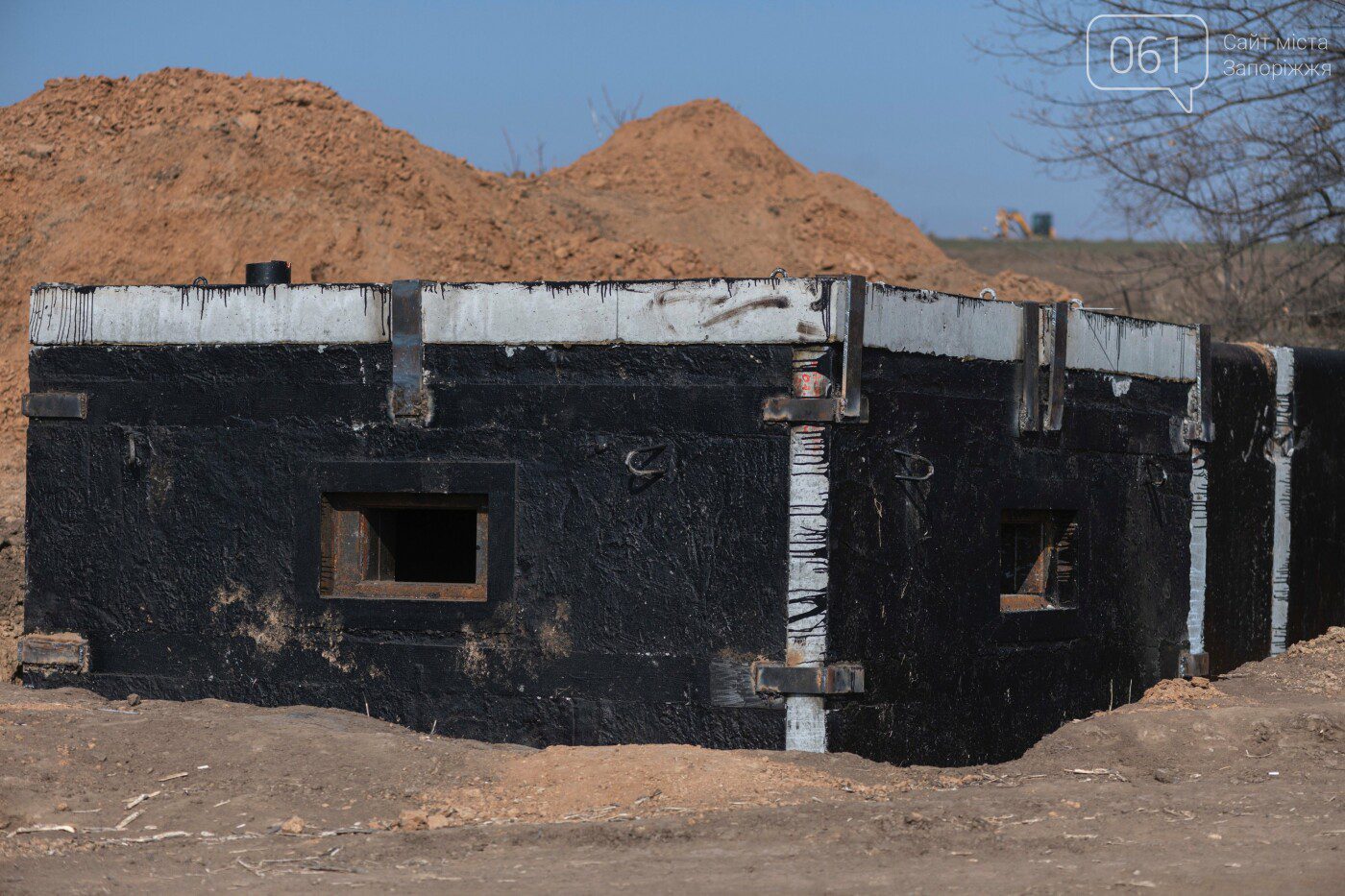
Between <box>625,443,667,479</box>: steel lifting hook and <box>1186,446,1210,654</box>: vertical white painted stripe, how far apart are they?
152 inches

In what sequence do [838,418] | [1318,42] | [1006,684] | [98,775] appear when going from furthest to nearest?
[1318,42], [1006,684], [838,418], [98,775]

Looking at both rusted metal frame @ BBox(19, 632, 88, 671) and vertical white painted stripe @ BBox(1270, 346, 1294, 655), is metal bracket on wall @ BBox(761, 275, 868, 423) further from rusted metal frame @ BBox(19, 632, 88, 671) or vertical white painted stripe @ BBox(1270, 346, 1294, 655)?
vertical white painted stripe @ BBox(1270, 346, 1294, 655)

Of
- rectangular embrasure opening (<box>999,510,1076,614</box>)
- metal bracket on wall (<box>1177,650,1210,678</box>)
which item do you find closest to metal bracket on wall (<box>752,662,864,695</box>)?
rectangular embrasure opening (<box>999,510,1076,614</box>)

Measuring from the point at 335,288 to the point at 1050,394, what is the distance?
11.7 ft

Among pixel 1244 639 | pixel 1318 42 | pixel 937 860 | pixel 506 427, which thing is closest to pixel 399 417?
pixel 506 427

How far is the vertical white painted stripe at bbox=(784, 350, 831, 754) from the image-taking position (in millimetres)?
6281

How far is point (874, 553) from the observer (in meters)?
6.54

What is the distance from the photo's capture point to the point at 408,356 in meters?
6.75

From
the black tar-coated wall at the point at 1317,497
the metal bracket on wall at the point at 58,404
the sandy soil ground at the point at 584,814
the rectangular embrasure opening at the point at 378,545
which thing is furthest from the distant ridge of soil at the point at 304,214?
the sandy soil ground at the point at 584,814

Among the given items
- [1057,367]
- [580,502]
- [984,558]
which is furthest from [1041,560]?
[580,502]

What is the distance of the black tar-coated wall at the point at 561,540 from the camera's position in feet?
21.0

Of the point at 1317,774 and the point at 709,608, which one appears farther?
the point at 1317,774

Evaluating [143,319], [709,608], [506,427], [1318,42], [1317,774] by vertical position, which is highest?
[1318,42]

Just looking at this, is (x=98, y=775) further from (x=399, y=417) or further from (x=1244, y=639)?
(x=1244, y=639)
